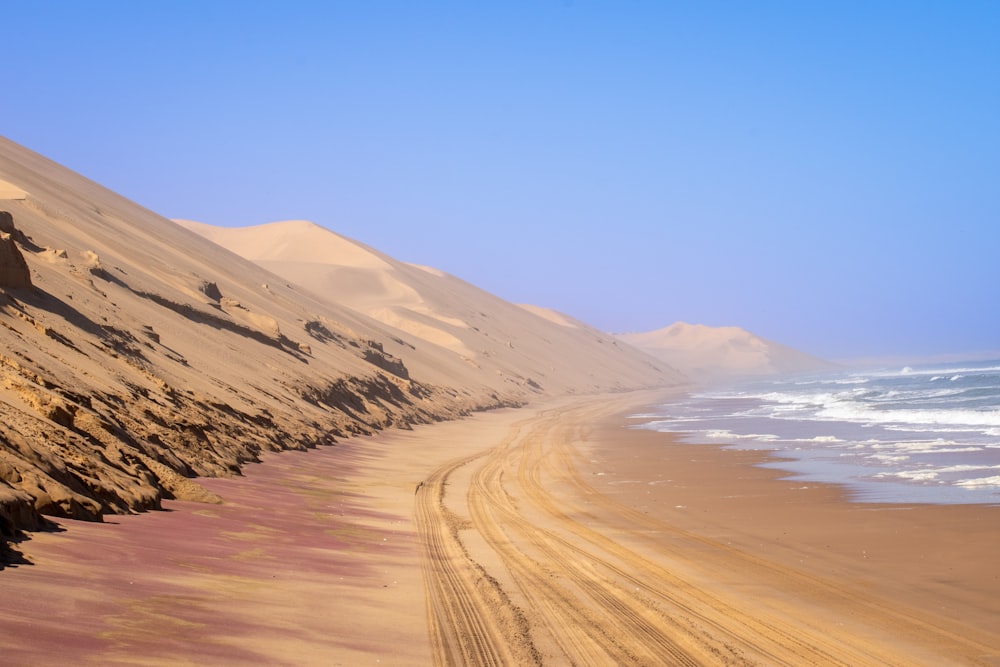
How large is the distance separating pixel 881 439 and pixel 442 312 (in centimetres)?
7975

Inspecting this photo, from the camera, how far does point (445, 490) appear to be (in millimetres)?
17578

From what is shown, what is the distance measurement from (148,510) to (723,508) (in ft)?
29.3

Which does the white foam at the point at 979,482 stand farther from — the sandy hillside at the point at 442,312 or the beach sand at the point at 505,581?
the sandy hillside at the point at 442,312

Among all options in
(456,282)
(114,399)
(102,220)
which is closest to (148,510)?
(114,399)

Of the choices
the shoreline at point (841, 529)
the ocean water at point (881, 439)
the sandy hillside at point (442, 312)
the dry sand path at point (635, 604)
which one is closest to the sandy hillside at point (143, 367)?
the dry sand path at point (635, 604)

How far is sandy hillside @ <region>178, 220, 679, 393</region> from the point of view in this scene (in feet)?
287

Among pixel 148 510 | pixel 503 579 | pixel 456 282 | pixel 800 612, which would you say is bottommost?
pixel 148 510

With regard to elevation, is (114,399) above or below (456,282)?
below

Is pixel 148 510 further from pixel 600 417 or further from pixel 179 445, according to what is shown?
pixel 600 417

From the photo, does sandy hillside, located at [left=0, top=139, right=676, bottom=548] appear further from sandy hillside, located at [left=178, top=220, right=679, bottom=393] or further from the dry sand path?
sandy hillside, located at [left=178, top=220, right=679, bottom=393]

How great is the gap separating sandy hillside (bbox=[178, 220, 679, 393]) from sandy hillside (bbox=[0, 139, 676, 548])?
18062mm

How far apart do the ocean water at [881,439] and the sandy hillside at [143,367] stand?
10.7m

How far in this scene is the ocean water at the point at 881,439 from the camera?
645 inches

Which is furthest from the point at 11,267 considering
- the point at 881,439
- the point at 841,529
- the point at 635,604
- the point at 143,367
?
the point at 881,439
